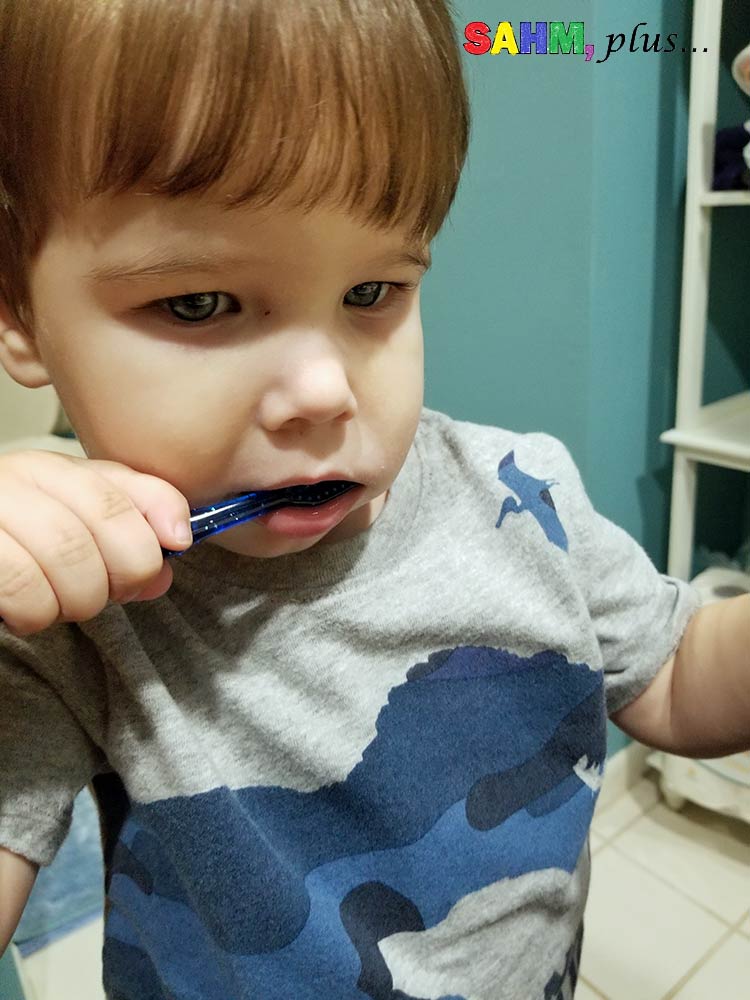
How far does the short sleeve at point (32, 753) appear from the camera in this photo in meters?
0.39

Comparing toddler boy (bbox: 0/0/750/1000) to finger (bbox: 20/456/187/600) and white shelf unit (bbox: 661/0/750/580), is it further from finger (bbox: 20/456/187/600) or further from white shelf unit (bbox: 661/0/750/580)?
white shelf unit (bbox: 661/0/750/580)

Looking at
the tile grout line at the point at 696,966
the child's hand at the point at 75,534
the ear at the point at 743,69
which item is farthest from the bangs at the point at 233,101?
the tile grout line at the point at 696,966

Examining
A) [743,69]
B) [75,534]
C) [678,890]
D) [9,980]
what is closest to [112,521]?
[75,534]

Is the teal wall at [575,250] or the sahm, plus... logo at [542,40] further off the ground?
the sahm, plus... logo at [542,40]

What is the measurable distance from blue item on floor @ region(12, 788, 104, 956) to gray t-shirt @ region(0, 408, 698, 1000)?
31.5 inches

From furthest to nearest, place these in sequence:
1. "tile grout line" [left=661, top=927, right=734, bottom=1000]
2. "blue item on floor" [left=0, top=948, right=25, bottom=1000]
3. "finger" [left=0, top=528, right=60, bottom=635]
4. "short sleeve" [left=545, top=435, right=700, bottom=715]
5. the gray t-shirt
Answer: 1. "tile grout line" [left=661, top=927, right=734, bottom=1000]
2. "blue item on floor" [left=0, top=948, right=25, bottom=1000]
3. "short sleeve" [left=545, top=435, right=700, bottom=715]
4. the gray t-shirt
5. "finger" [left=0, top=528, right=60, bottom=635]

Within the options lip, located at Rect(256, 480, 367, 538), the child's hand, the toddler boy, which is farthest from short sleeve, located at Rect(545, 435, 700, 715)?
the child's hand

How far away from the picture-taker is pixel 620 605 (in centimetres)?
52

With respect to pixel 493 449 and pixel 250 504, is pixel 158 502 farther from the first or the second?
pixel 493 449

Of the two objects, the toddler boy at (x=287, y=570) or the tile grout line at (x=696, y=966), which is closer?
the toddler boy at (x=287, y=570)

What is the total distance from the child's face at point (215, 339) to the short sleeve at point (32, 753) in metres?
0.12

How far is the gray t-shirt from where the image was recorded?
41 cm

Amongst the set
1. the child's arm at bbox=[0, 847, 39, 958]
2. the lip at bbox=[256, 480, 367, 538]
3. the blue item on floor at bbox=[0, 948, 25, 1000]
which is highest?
the lip at bbox=[256, 480, 367, 538]

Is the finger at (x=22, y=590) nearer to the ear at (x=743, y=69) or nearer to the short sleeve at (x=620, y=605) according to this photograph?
the short sleeve at (x=620, y=605)
